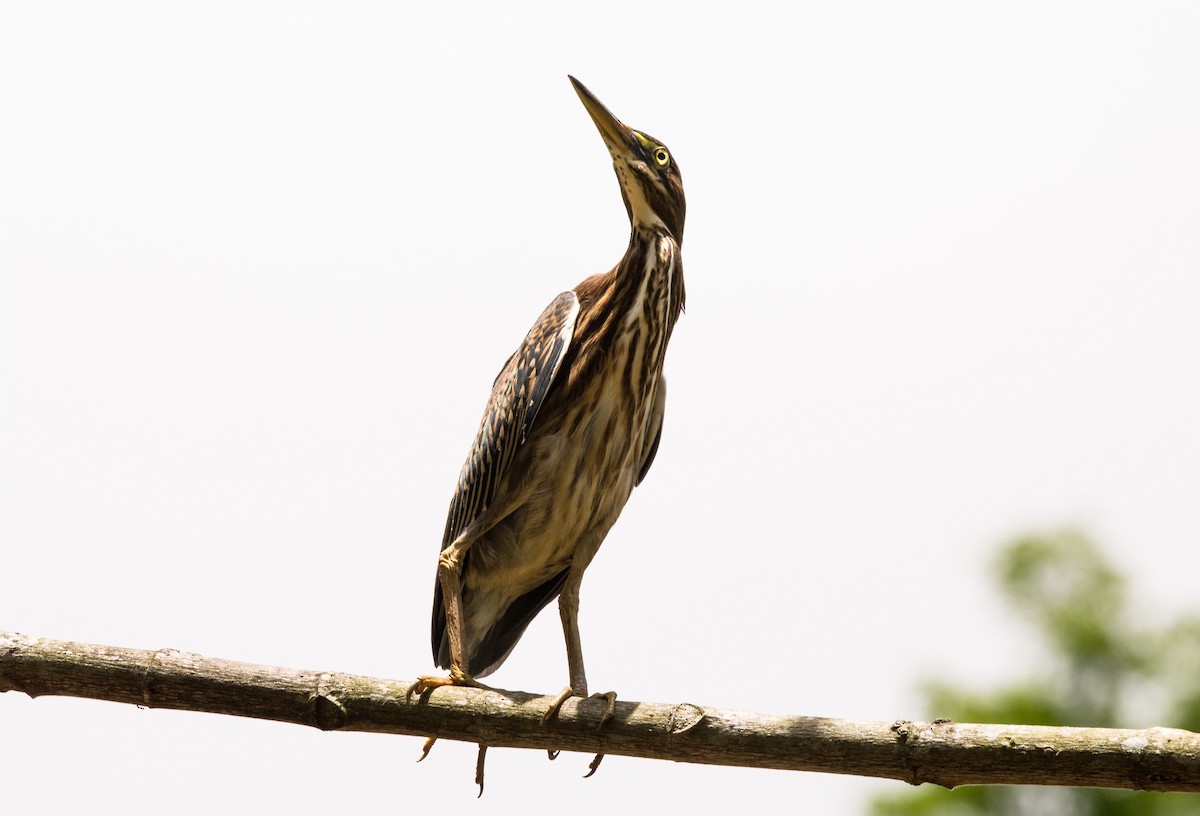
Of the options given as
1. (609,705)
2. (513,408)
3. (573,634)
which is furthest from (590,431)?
(609,705)

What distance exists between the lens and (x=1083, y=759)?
2.62 meters

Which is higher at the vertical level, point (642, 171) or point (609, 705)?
point (642, 171)

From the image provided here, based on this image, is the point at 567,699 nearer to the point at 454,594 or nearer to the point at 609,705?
the point at 609,705

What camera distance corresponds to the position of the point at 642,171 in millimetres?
4062

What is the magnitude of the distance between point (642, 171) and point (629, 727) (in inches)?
76.2

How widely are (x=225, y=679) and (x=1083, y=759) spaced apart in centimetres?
201

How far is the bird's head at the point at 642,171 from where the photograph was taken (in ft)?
13.3

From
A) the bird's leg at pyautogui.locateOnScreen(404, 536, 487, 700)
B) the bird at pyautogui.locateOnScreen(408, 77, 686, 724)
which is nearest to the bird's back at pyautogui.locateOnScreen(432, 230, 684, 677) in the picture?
the bird at pyautogui.locateOnScreen(408, 77, 686, 724)

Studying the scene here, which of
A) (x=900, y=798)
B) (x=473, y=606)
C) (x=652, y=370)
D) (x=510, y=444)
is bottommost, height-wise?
(x=900, y=798)

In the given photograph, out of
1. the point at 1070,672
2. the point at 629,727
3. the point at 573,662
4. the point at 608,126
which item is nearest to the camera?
the point at 629,727

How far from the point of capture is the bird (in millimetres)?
3801

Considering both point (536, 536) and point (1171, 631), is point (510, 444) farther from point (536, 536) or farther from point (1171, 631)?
point (1171, 631)

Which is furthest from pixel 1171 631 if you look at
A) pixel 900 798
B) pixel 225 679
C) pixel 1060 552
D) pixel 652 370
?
pixel 225 679

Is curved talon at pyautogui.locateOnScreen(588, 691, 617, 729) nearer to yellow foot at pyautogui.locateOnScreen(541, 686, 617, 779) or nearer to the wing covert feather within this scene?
yellow foot at pyautogui.locateOnScreen(541, 686, 617, 779)
